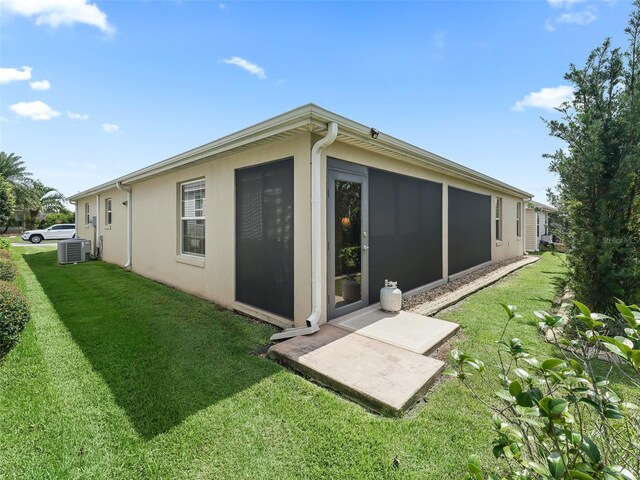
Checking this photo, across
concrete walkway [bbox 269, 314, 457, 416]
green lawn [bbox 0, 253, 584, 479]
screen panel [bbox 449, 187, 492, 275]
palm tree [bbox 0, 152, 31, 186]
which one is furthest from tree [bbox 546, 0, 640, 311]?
palm tree [bbox 0, 152, 31, 186]

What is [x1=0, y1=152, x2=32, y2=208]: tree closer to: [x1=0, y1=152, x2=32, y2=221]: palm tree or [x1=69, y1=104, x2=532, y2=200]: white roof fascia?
[x1=0, y1=152, x2=32, y2=221]: palm tree

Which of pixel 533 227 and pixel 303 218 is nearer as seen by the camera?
pixel 303 218

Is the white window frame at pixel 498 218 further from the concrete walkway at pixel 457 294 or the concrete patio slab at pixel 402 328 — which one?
the concrete patio slab at pixel 402 328

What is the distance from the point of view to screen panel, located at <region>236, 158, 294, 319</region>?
4.62 metres

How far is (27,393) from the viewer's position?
285cm

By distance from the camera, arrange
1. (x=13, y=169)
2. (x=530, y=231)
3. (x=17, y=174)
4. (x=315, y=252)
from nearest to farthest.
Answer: (x=315, y=252)
(x=530, y=231)
(x=13, y=169)
(x=17, y=174)

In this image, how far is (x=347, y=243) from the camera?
16.2 feet

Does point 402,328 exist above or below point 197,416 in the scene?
above

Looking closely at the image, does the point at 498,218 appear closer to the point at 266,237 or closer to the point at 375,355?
the point at 266,237

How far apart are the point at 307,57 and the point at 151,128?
530cm

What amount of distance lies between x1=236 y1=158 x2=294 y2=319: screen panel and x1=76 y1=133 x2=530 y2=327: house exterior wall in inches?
5.4

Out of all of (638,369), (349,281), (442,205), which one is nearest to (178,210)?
(349,281)

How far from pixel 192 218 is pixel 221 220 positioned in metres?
1.49

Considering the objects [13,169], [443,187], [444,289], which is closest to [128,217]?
[443,187]
